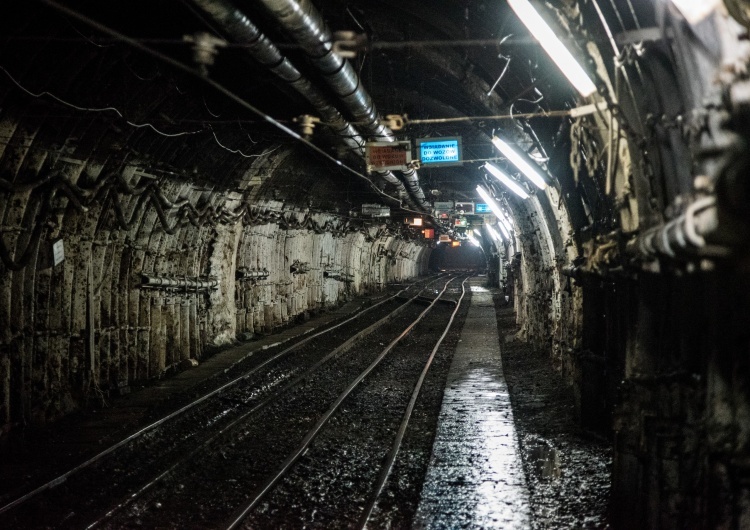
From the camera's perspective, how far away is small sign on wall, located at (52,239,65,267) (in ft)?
29.1

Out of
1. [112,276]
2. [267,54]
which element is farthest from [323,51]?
[112,276]

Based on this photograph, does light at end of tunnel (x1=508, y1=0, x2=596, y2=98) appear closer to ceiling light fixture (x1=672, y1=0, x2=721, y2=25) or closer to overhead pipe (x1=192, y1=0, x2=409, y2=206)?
ceiling light fixture (x1=672, y1=0, x2=721, y2=25)

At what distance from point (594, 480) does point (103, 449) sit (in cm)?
575

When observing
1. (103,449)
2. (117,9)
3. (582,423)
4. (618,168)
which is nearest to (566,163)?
(618,168)

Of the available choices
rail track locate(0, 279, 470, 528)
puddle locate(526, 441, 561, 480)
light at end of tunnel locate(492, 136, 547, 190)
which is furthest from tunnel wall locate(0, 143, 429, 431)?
puddle locate(526, 441, 561, 480)

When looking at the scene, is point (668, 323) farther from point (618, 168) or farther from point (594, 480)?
point (594, 480)

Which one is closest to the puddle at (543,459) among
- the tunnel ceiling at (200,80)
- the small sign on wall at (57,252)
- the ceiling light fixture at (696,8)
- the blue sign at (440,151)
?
the tunnel ceiling at (200,80)

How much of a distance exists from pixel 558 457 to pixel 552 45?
493 centimetres

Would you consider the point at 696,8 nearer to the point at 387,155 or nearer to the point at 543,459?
the point at 543,459

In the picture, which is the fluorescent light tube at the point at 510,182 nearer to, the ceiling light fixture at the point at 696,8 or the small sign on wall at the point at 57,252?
the small sign on wall at the point at 57,252

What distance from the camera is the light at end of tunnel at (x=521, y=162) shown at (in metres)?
10.3

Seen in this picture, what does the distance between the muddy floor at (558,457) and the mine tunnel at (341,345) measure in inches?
1.9

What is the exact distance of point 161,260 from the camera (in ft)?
40.8

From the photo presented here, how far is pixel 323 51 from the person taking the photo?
7742 mm
